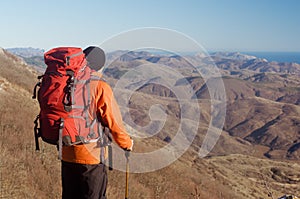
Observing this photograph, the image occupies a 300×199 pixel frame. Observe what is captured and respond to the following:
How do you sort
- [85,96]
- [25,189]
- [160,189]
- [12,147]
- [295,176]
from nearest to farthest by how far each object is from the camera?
[85,96] < [25,189] < [12,147] < [160,189] < [295,176]

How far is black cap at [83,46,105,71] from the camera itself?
451cm

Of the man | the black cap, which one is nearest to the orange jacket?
the man

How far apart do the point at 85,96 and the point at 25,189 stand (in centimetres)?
370

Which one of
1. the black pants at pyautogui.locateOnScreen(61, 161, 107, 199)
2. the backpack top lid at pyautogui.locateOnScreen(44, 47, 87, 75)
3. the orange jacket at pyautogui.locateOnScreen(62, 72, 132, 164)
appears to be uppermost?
the backpack top lid at pyautogui.locateOnScreen(44, 47, 87, 75)

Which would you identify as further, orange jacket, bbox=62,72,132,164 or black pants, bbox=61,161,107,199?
black pants, bbox=61,161,107,199

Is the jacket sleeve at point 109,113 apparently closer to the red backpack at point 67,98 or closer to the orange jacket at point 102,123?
the orange jacket at point 102,123

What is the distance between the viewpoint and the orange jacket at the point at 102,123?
13.8ft

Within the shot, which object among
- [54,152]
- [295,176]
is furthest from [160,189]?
[295,176]

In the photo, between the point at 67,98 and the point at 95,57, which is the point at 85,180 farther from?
the point at 95,57

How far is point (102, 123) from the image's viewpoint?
14.4 ft

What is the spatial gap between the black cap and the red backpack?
0.18m

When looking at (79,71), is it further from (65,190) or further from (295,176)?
(295,176)

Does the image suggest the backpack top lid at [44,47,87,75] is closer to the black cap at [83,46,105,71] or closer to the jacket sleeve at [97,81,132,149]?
the black cap at [83,46,105,71]

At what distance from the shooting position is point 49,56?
14.1ft
